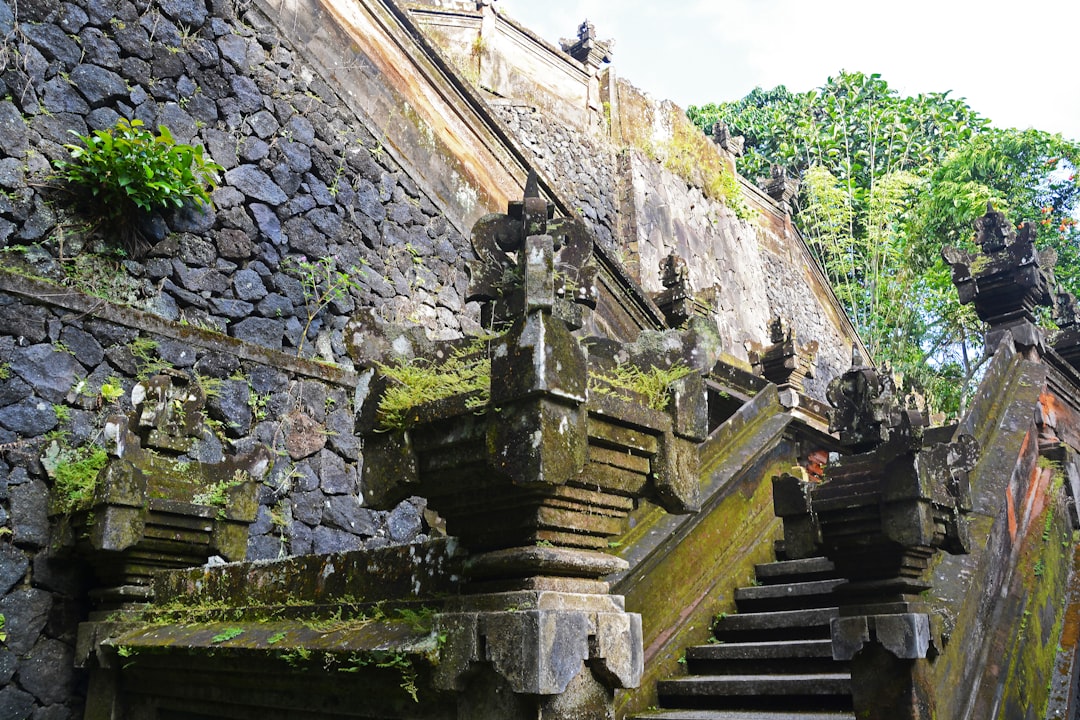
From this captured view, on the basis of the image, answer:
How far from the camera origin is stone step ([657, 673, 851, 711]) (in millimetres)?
4219

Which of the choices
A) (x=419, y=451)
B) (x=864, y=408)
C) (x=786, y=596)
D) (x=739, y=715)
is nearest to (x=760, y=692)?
(x=739, y=715)

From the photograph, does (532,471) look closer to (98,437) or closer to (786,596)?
(786,596)

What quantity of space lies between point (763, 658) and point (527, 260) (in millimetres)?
3079

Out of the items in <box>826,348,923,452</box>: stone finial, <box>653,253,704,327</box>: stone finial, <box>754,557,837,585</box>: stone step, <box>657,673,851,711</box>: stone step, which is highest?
<box>653,253,704,327</box>: stone finial

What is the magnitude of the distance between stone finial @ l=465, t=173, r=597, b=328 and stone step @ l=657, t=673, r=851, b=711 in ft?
8.39

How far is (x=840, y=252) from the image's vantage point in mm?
21000

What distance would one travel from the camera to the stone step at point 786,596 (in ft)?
16.9

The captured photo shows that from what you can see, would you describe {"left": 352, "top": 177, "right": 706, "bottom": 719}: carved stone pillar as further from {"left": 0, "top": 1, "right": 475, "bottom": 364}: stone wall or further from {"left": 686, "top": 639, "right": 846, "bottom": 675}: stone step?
{"left": 0, "top": 1, "right": 475, "bottom": 364}: stone wall

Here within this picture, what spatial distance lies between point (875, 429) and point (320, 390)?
13.3ft

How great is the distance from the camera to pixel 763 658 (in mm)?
4707

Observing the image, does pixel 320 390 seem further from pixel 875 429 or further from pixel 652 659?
pixel 875 429

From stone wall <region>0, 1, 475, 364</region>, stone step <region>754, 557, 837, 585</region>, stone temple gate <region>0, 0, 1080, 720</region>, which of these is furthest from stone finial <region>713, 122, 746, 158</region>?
stone step <region>754, 557, 837, 585</region>

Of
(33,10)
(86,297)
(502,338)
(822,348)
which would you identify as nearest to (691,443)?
(502,338)

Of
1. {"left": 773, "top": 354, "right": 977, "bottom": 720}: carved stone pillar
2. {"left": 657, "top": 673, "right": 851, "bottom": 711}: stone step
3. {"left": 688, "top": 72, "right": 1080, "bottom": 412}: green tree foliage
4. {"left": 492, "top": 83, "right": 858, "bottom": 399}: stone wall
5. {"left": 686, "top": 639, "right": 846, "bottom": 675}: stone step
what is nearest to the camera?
{"left": 773, "top": 354, "right": 977, "bottom": 720}: carved stone pillar
